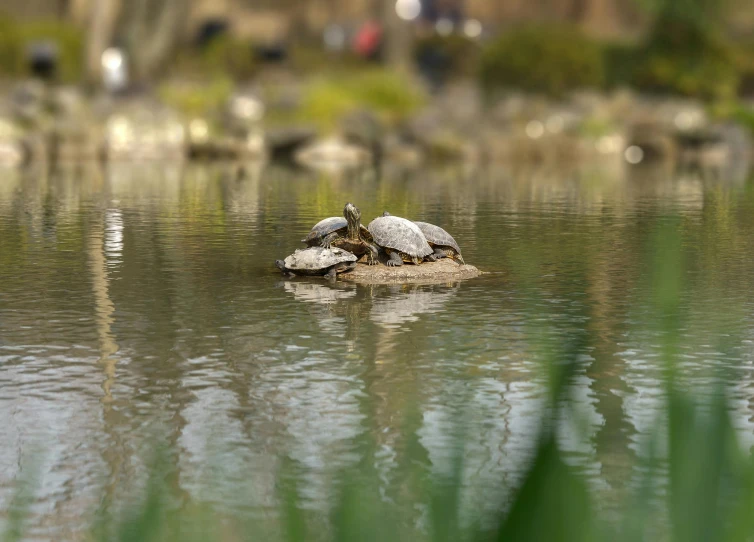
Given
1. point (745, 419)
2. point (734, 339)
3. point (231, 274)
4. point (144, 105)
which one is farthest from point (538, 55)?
point (745, 419)

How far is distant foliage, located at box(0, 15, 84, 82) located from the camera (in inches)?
1587

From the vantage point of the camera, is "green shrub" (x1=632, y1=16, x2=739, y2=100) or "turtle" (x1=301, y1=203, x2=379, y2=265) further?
A: "green shrub" (x1=632, y1=16, x2=739, y2=100)

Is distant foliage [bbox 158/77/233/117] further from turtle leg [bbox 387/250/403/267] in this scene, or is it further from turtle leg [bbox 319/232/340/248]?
turtle leg [bbox 387/250/403/267]

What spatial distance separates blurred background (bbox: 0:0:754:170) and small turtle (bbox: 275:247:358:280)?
1888 centimetres

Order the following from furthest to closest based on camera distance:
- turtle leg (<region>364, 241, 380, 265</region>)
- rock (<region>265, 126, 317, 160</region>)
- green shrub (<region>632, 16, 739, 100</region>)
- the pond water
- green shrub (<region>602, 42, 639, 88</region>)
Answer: green shrub (<region>602, 42, 639, 88</region>) < green shrub (<region>632, 16, 739, 100</region>) < rock (<region>265, 126, 317, 160</region>) < turtle leg (<region>364, 241, 380, 265</region>) < the pond water

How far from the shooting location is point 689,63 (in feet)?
131

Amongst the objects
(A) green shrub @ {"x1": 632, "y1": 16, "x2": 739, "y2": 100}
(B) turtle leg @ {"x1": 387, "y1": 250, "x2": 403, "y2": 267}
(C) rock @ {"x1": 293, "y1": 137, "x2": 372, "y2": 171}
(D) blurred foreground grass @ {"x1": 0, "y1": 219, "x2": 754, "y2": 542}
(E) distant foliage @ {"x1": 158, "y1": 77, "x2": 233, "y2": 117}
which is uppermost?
(A) green shrub @ {"x1": 632, "y1": 16, "x2": 739, "y2": 100}

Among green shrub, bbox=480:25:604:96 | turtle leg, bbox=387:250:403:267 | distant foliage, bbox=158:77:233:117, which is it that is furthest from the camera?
green shrub, bbox=480:25:604:96

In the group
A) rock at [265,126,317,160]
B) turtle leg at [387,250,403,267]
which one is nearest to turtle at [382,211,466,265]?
turtle leg at [387,250,403,267]

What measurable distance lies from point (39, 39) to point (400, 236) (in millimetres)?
31946

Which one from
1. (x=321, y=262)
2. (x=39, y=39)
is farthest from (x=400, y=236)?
(x=39, y=39)

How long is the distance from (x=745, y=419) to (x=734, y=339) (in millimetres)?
2470

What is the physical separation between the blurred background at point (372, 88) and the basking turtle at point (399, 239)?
19121 millimetres

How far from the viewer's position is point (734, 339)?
9.10 metres
